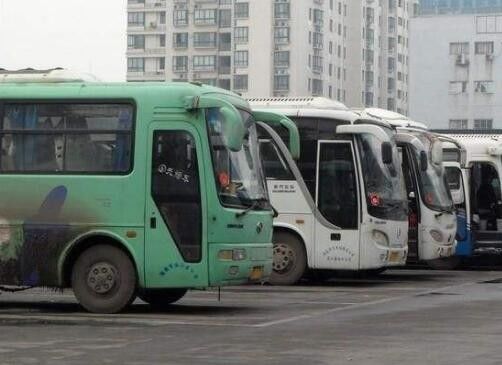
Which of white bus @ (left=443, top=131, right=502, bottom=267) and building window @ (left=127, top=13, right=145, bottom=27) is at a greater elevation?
building window @ (left=127, top=13, right=145, bottom=27)

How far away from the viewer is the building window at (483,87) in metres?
93.6

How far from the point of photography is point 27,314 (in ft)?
53.1

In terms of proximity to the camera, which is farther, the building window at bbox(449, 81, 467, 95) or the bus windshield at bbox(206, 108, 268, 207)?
the building window at bbox(449, 81, 467, 95)

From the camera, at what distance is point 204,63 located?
12838 cm

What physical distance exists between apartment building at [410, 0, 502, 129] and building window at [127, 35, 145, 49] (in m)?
42.9

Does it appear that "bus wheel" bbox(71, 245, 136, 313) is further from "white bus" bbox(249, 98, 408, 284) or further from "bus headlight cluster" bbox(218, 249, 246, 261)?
"white bus" bbox(249, 98, 408, 284)

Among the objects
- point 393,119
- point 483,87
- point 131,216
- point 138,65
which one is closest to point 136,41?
point 138,65

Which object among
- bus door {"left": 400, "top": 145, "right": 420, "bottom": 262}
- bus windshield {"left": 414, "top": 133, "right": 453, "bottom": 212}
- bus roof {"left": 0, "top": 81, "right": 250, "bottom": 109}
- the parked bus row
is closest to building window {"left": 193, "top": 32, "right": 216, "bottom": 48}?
bus windshield {"left": 414, "top": 133, "right": 453, "bottom": 212}

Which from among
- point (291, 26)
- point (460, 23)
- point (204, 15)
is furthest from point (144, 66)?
point (460, 23)

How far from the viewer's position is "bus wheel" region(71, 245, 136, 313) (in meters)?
15.8

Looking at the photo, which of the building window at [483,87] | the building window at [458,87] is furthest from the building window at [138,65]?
the building window at [483,87]

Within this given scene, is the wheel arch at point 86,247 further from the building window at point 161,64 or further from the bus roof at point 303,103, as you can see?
the building window at point 161,64

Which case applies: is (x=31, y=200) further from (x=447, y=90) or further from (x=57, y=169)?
(x=447, y=90)

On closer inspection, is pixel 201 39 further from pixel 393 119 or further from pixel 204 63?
pixel 393 119
